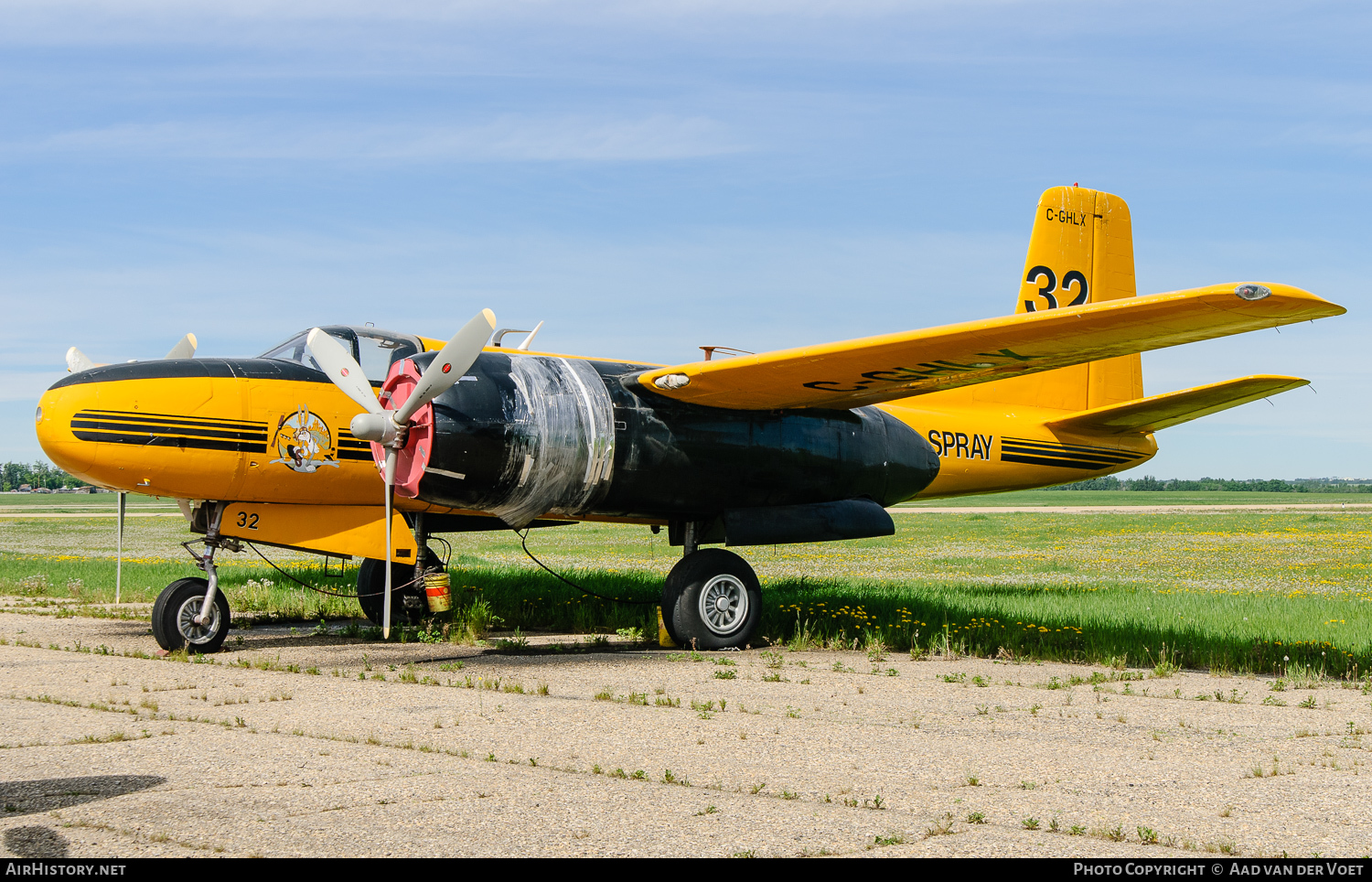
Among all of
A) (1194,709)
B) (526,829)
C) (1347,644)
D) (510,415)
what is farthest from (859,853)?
(1347,644)

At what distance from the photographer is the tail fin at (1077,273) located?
53.7 feet

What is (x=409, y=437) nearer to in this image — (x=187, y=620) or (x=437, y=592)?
(x=437, y=592)

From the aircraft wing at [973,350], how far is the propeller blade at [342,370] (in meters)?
2.78

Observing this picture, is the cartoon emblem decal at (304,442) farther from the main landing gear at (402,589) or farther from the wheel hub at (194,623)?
the main landing gear at (402,589)

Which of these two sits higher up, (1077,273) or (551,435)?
(1077,273)

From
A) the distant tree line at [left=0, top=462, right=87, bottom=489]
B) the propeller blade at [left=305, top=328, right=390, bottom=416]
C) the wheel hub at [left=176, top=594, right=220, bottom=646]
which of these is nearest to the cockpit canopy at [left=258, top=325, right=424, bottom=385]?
the propeller blade at [left=305, top=328, right=390, bottom=416]

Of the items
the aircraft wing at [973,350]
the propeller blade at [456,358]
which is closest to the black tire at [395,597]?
the propeller blade at [456,358]

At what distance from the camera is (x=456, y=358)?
33.1ft

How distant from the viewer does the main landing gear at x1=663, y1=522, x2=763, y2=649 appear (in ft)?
39.4

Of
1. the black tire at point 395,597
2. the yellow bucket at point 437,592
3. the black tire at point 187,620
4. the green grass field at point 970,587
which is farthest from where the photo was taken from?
the black tire at point 395,597

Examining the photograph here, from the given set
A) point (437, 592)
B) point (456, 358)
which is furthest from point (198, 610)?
point (456, 358)

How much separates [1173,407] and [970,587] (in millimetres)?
5846

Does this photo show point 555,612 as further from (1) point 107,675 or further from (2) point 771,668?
(1) point 107,675

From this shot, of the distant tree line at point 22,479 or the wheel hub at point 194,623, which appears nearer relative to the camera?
the wheel hub at point 194,623
